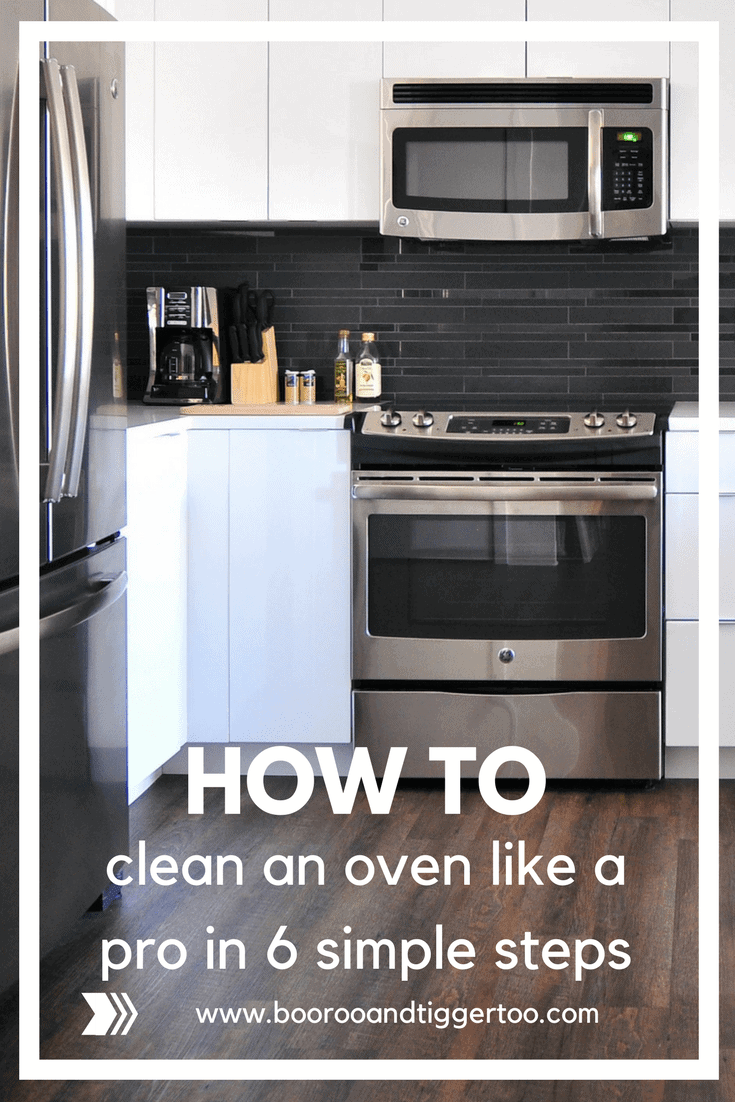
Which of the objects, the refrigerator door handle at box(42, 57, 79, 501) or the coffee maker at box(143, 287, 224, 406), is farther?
the coffee maker at box(143, 287, 224, 406)

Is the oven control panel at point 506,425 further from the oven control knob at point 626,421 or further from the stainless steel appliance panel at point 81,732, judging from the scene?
the stainless steel appliance panel at point 81,732

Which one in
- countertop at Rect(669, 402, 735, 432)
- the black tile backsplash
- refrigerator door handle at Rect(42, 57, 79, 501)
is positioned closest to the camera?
refrigerator door handle at Rect(42, 57, 79, 501)

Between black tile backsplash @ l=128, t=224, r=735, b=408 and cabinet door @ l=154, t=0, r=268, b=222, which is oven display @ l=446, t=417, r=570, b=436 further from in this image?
cabinet door @ l=154, t=0, r=268, b=222

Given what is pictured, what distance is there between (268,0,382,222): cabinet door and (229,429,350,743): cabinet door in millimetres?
654

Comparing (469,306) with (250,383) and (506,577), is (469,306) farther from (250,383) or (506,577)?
(506,577)

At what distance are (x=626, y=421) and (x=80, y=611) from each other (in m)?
1.56

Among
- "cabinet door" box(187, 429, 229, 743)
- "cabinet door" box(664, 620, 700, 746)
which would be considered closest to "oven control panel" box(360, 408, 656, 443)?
"cabinet door" box(187, 429, 229, 743)

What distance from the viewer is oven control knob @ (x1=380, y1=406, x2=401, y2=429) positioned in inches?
129

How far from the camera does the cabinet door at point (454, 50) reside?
10.9 ft

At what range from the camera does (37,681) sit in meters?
2.00

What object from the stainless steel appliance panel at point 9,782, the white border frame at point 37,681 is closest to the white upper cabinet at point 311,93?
the white border frame at point 37,681

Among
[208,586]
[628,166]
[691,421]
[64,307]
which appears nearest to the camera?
[64,307]

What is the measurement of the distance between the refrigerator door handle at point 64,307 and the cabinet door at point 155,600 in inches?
24.2

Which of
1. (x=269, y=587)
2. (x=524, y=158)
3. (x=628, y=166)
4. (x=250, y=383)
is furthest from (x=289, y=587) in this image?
(x=628, y=166)
